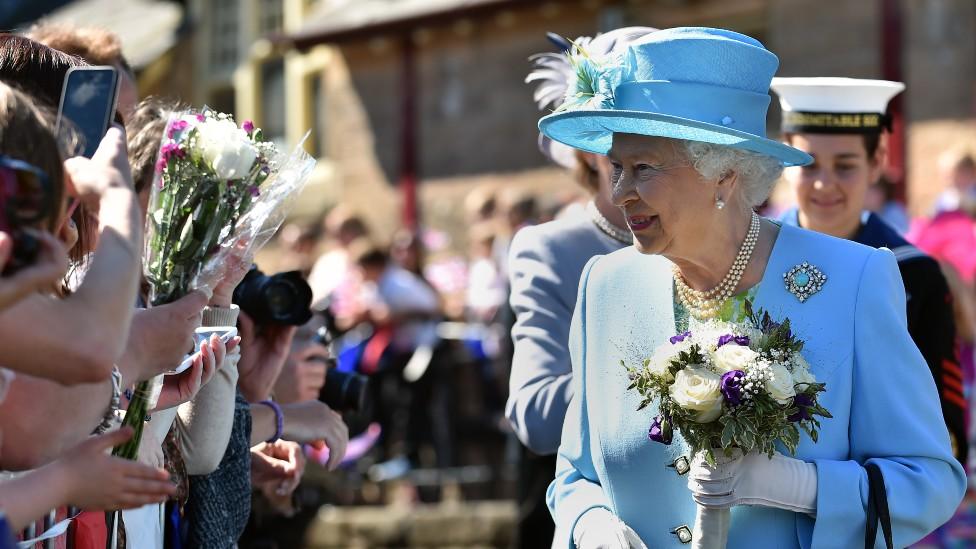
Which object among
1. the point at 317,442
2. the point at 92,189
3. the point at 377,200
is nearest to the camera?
the point at 92,189

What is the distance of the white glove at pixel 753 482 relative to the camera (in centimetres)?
325

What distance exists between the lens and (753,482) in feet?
10.7

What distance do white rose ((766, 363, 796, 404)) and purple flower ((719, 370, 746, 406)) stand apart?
62 millimetres

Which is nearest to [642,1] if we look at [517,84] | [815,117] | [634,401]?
[517,84]

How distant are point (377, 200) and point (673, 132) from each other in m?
16.2

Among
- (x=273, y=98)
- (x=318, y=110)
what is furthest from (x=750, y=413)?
(x=273, y=98)

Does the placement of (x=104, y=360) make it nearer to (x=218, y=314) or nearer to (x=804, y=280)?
(x=218, y=314)

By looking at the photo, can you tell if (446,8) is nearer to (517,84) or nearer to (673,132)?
(517,84)

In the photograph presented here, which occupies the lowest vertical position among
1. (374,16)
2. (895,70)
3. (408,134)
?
(895,70)

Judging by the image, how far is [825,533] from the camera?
3.37m

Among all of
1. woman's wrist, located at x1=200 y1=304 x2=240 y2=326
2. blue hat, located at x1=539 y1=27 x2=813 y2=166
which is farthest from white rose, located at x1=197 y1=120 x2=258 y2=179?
blue hat, located at x1=539 y1=27 x2=813 y2=166

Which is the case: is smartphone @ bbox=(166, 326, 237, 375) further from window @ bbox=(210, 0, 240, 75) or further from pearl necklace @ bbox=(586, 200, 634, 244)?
window @ bbox=(210, 0, 240, 75)

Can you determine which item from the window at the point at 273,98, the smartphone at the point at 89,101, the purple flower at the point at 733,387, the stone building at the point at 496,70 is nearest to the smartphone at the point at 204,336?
the smartphone at the point at 89,101

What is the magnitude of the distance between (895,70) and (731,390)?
10812 mm
